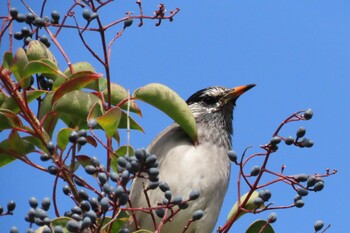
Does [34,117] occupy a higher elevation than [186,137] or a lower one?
lower

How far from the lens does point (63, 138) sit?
2754mm

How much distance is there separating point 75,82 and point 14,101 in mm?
259

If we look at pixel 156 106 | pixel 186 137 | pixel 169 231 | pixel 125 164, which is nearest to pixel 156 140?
pixel 186 137

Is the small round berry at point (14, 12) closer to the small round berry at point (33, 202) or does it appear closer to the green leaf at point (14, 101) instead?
the green leaf at point (14, 101)

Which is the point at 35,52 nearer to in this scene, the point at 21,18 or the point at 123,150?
the point at 21,18

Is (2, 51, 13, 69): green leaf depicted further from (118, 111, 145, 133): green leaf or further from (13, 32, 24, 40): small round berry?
(118, 111, 145, 133): green leaf

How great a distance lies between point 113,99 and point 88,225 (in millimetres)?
902

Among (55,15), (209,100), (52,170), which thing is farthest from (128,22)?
(209,100)

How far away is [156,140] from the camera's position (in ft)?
13.1

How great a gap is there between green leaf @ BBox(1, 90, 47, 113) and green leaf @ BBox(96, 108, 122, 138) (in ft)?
1.05

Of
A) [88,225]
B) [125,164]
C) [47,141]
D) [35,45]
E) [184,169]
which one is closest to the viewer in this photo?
[88,225]

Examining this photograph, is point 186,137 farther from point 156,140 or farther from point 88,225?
point 88,225

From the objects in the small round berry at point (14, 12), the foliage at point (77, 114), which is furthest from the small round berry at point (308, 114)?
the small round berry at point (14, 12)

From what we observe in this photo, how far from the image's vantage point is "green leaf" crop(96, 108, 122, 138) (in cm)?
268
